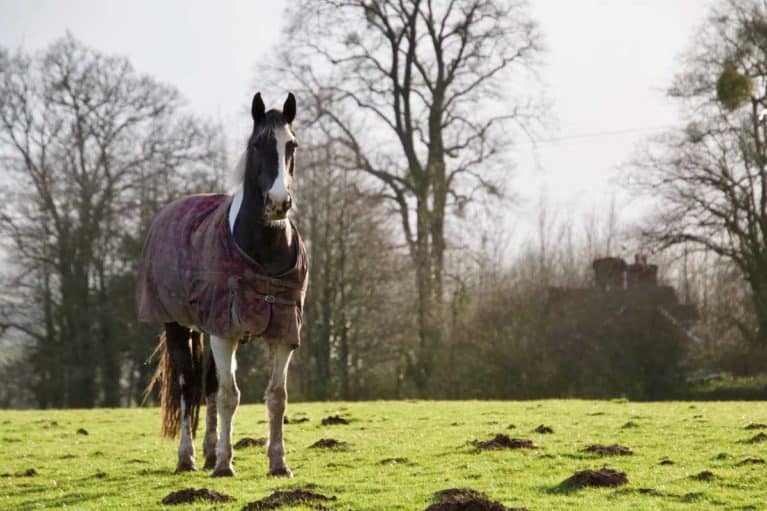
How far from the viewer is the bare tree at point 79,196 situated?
38.9m

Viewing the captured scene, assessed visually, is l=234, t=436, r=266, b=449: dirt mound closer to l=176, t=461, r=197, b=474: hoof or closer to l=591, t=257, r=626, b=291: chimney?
l=176, t=461, r=197, b=474: hoof

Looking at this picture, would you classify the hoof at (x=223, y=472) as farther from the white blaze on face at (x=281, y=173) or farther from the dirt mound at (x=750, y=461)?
the dirt mound at (x=750, y=461)

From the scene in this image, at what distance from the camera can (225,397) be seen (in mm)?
10164

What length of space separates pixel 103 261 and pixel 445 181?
13188mm

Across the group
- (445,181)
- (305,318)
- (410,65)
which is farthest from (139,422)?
(410,65)

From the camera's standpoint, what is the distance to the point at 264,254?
9852 mm

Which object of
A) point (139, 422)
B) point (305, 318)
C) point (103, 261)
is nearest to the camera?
point (139, 422)

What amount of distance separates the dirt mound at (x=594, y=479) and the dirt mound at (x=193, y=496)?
2.77m

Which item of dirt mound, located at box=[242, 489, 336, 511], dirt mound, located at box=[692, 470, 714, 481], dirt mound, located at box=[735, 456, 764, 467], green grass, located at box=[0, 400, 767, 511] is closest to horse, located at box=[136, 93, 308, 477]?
green grass, located at box=[0, 400, 767, 511]

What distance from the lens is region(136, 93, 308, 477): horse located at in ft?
31.1

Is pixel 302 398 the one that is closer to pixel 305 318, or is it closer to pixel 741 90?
pixel 305 318

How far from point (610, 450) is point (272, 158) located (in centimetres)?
472

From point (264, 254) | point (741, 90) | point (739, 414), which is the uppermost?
point (741, 90)

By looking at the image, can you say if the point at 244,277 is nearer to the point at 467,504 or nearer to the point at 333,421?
the point at 467,504
